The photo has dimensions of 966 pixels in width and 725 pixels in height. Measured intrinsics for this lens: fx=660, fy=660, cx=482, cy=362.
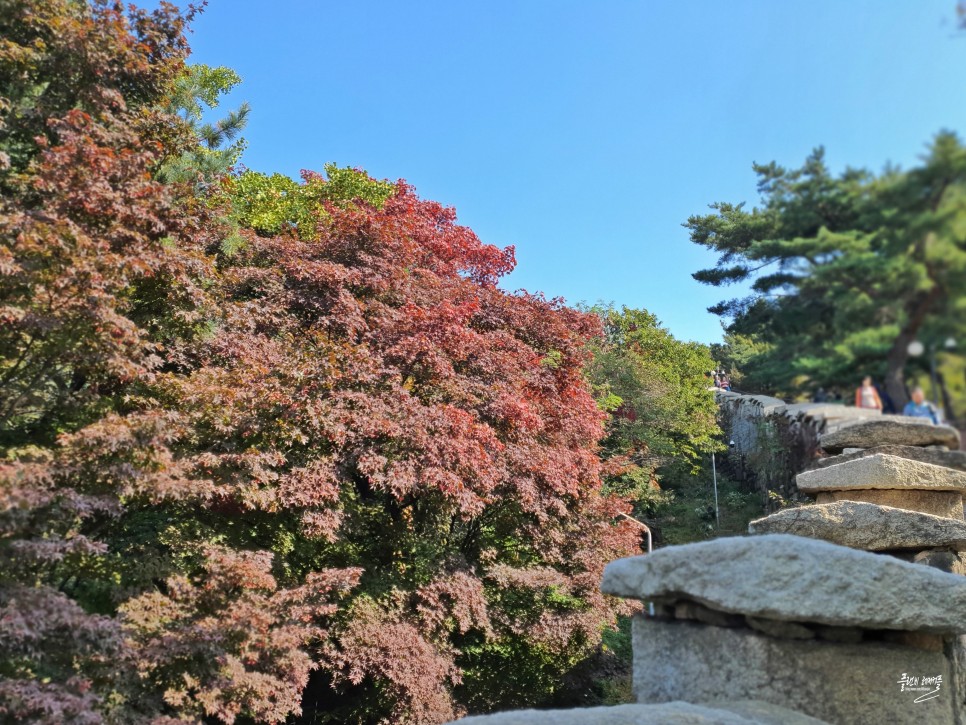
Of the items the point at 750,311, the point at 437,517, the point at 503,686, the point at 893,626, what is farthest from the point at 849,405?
the point at 503,686

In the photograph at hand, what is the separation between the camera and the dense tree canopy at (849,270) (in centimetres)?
153

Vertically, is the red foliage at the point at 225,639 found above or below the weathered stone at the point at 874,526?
below

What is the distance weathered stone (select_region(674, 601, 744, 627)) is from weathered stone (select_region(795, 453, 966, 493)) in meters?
0.88

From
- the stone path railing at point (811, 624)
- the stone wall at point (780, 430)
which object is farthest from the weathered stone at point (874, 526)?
the stone wall at point (780, 430)

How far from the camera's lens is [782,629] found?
7.77 ft

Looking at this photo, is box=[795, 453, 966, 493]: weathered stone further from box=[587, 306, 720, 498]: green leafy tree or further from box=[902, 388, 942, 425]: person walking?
box=[587, 306, 720, 498]: green leafy tree

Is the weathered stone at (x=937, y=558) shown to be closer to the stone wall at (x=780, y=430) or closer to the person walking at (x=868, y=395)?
the stone wall at (x=780, y=430)

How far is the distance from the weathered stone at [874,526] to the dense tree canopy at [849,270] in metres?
1.21

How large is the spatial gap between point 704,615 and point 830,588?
516 mm

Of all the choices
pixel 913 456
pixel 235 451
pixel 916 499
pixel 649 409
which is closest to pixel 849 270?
pixel 913 456

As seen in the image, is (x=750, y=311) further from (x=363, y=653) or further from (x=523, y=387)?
(x=523, y=387)

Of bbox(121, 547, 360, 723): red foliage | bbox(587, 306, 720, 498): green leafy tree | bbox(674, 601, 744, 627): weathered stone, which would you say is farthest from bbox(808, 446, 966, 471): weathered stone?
bbox(587, 306, 720, 498): green leafy tree

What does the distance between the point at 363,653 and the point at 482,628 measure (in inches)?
57.7

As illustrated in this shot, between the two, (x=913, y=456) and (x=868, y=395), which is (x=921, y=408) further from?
(x=913, y=456)
